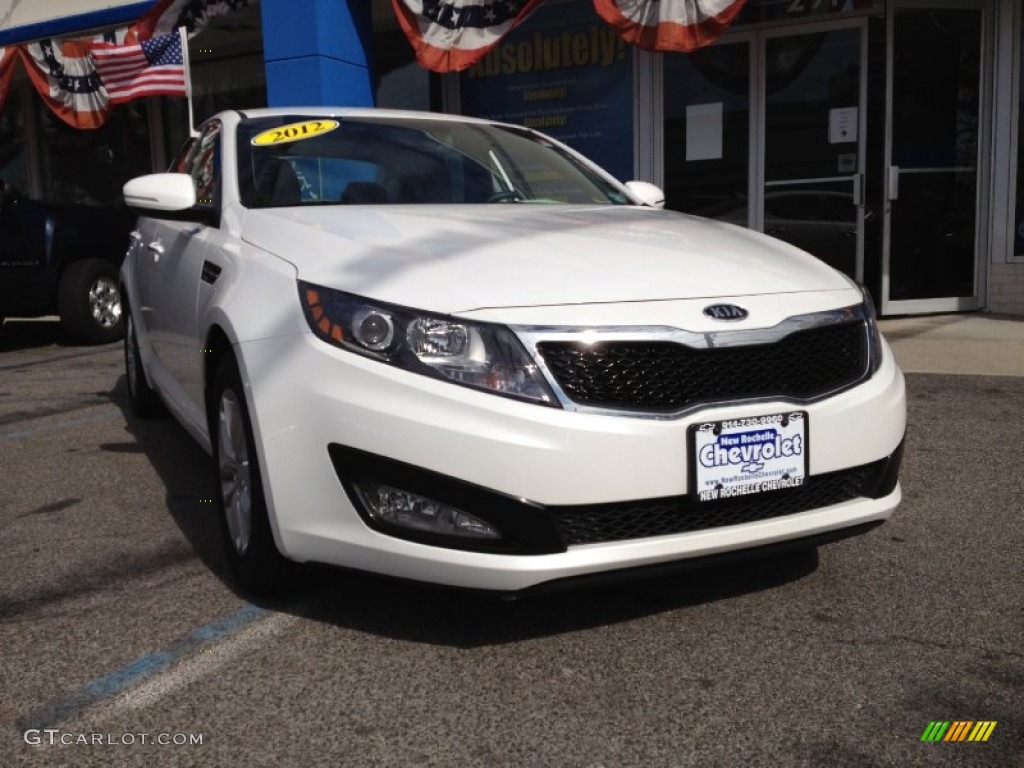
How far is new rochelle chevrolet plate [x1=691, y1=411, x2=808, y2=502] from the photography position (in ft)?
8.13

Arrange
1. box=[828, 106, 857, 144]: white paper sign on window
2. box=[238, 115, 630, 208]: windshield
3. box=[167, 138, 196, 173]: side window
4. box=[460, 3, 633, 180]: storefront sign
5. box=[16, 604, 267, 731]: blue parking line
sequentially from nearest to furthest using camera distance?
1. box=[16, 604, 267, 731]: blue parking line
2. box=[238, 115, 630, 208]: windshield
3. box=[167, 138, 196, 173]: side window
4. box=[828, 106, 857, 144]: white paper sign on window
5. box=[460, 3, 633, 180]: storefront sign

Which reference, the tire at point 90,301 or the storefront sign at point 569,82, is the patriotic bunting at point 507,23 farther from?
the tire at point 90,301

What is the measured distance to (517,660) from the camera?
258cm

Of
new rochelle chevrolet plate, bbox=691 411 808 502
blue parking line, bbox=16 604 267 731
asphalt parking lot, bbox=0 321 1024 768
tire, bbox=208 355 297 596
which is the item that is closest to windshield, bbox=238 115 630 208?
tire, bbox=208 355 297 596

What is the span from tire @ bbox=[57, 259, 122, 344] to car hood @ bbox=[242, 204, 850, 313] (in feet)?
19.9

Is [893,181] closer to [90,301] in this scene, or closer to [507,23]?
[507,23]

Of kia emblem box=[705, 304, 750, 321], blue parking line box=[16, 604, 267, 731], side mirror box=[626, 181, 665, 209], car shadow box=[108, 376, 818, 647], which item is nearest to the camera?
blue parking line box=[16, 604, 267, 731]

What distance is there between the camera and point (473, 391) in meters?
2.40

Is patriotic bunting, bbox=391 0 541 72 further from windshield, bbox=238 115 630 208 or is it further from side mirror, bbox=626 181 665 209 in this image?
side mirror, bbox=626 181 665 209

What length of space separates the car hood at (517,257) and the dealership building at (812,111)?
5.91 m

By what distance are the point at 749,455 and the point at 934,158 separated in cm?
724

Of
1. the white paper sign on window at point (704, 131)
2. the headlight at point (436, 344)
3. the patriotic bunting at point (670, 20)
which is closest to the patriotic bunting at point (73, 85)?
the patriotic bunting at point (670, 20)

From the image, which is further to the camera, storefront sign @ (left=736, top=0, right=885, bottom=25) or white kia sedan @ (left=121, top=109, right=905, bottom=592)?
storefront sign @ (left=736, top=0, right=885, bottom=25)

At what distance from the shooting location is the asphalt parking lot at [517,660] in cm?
221
